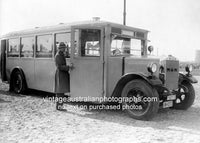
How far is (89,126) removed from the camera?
193 inches

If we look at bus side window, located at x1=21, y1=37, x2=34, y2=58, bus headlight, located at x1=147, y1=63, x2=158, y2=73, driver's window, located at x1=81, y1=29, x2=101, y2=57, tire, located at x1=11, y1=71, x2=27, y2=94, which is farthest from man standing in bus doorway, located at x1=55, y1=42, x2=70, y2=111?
tire, located at x1=11, y1=71, x2=27, y2=94

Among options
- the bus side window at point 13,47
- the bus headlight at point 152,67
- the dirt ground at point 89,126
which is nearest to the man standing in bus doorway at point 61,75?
the dirt ground at point 89,126

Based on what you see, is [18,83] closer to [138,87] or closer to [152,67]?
[138,87]

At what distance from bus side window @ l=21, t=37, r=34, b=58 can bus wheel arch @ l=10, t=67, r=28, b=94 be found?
573mm

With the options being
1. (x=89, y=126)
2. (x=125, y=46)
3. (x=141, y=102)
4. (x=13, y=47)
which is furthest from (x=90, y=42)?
(x=13, y=47)

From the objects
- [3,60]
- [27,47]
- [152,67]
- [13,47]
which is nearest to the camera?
[152,67]

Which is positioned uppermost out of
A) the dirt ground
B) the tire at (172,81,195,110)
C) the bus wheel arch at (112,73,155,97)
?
the bus wheel arch at (112,73,155,97)

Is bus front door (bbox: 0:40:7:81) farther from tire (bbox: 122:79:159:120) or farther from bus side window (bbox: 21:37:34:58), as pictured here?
tire (bbox: 122:79:159:120)

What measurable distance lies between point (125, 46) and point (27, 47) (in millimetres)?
3761

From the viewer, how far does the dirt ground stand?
4.14m

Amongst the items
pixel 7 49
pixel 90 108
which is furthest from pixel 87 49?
pixel 7 49

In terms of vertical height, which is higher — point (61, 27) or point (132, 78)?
point (61, 27)

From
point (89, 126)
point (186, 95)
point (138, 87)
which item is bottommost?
point (89, 126)

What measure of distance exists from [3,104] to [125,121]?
348cm
